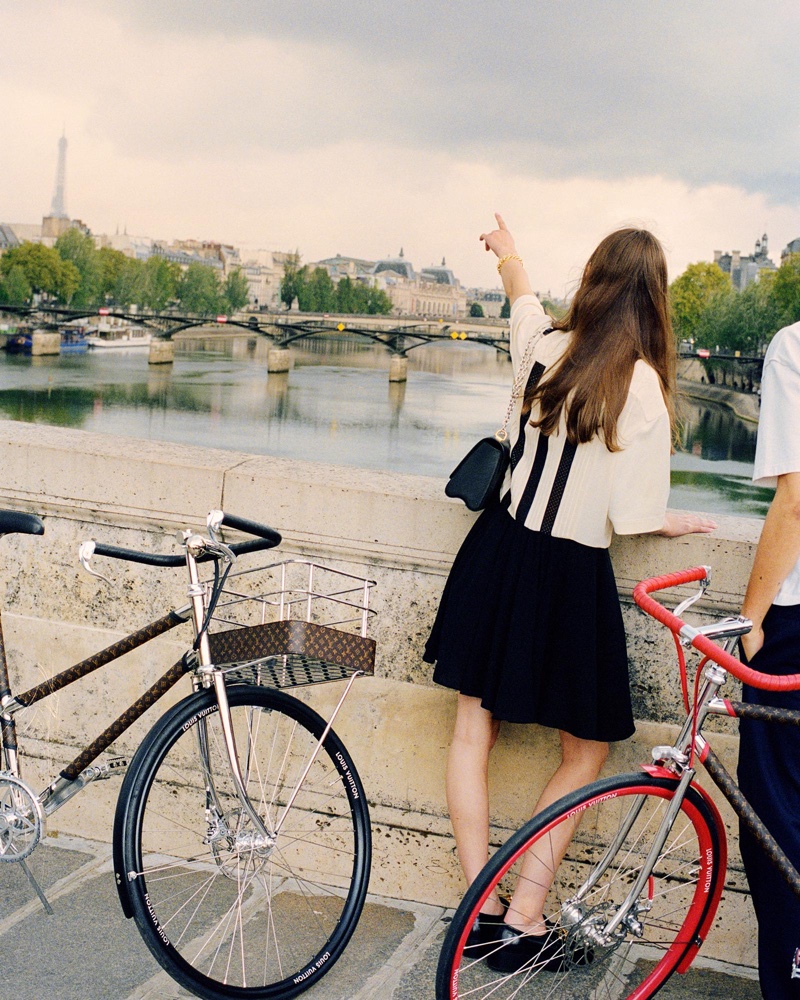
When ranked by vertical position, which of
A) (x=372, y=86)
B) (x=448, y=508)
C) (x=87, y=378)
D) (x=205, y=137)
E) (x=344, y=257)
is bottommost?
(x=87, y=378)

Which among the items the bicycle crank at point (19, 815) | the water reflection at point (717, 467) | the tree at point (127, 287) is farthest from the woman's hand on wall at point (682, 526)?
the tree at point (127, 287)

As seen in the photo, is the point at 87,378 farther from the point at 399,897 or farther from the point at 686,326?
the point at 399,897

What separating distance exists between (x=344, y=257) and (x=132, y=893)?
119m

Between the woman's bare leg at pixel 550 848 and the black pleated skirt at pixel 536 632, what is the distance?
11cm

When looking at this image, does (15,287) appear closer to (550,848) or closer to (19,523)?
(19,523)

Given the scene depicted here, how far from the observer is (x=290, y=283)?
9919cm

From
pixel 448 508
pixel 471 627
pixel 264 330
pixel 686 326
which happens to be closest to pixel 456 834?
pixel 471 627

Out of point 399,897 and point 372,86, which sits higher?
point 372,86

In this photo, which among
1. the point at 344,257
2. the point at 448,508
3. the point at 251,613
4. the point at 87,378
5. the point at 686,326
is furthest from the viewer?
the point at 344,257

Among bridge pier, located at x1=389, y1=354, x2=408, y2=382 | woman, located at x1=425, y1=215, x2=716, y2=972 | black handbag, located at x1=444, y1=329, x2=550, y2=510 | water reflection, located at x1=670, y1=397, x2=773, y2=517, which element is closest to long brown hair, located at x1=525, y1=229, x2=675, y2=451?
woman, located at x1=425, y1=215, x2=716, y2=972

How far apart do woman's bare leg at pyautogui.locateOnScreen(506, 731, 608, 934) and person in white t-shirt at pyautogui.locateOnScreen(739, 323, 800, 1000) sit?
13.8 inches

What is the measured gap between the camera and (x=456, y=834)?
237 cm

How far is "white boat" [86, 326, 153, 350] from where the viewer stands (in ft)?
249

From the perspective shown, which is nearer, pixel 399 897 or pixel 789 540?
pixel 789 540
